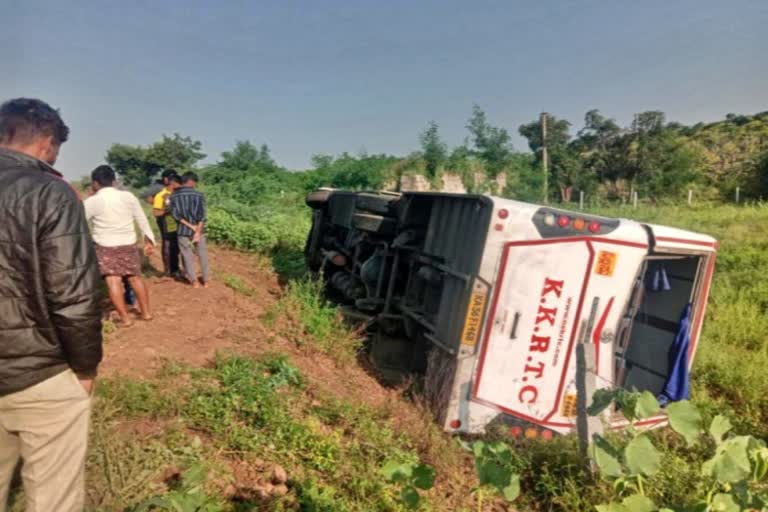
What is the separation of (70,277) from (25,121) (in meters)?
0.76

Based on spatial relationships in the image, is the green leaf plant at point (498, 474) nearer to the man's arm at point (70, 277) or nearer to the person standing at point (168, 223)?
the man's arm at point (70, 277)

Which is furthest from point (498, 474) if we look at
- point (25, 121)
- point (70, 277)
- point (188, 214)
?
point (188, 214)

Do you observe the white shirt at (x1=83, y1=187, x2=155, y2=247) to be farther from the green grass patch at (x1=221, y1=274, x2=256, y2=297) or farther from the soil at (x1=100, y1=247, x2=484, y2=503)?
the green grass patch at (x1=221, y1=274, x2=256, y2=297)

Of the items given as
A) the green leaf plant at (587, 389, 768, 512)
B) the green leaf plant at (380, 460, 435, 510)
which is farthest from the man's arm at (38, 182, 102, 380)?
the green leaf plant at (587, 389, 768, 512)

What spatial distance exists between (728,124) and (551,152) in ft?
69.2

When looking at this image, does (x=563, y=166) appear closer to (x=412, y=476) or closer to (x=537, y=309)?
(x=537, y=309)

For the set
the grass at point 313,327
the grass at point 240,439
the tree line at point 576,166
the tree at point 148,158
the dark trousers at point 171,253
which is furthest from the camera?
the tree at point 148,158

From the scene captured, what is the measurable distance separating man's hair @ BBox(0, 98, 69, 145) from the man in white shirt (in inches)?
114

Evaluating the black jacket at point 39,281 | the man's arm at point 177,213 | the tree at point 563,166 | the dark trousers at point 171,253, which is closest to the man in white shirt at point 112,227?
the man's arm at point 177,213

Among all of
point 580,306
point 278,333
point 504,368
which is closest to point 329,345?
point 278,333

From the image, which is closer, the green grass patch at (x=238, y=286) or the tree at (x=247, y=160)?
the green grass patch at (x=238, y=286)

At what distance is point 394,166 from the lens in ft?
87.5

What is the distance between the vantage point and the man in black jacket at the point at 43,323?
198 cm

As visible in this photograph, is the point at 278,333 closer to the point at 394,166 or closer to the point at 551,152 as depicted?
the point at 394,166
